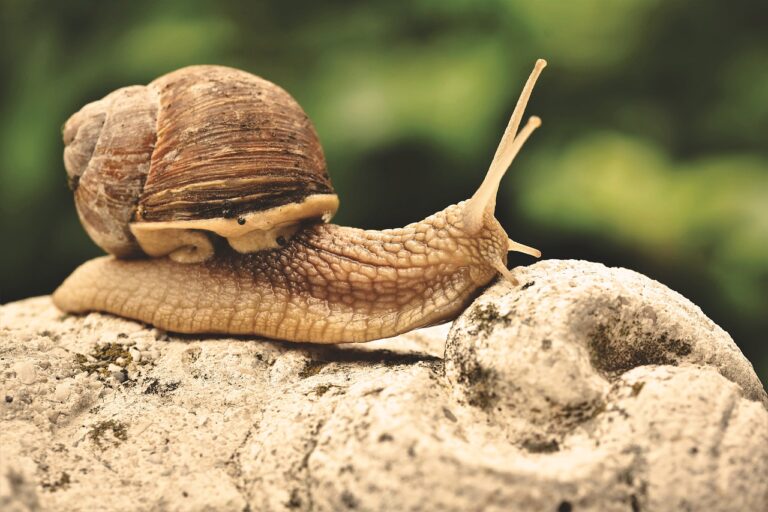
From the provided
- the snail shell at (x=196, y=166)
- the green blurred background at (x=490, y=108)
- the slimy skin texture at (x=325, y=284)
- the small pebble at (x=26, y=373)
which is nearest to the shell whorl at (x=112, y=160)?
the snail shell at (x=196, y=166)

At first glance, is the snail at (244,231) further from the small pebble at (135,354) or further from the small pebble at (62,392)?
the small pebble at (62,392)

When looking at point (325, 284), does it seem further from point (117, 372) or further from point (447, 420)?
point (447, 420)

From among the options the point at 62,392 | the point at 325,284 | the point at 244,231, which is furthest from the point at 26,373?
the point at 325,284

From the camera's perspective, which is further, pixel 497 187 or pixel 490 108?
pixel 490 108

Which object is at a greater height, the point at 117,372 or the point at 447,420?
the point at 447,420

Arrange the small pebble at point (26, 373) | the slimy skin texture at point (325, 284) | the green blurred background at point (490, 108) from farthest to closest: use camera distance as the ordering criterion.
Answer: the green blurred background at point (490, 108), the slimy skin texture at point (325, 284), the small pebble at point (26, 373)

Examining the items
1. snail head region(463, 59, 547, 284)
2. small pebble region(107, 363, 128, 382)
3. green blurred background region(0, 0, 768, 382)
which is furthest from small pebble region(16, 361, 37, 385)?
green blurred background region(0, 0, 768, 382)

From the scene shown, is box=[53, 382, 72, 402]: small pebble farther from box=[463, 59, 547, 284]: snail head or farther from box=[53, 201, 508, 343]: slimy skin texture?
box=[463, 59, 547, 284]: snail head
